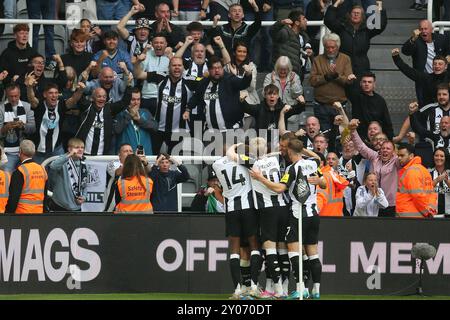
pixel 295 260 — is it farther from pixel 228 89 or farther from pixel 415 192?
pixel 228 89

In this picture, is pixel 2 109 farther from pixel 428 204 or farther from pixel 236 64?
pixel 428 204

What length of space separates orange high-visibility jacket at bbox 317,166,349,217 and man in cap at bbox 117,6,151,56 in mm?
4725

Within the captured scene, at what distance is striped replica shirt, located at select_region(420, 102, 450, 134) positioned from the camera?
24.2m

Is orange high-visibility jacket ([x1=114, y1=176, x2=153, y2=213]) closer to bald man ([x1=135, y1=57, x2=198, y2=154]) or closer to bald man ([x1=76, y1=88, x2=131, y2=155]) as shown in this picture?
bald man ([x1=76, y1=88, x2=131, y2=155])

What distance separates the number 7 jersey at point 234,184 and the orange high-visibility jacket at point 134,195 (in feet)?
5.63

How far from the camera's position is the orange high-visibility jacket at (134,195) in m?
21.6

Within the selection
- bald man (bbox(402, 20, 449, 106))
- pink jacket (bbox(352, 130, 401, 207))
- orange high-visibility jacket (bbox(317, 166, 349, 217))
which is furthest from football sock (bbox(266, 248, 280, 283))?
bald man (bbox(402, 20, 449, 106))

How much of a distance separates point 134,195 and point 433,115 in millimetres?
5516

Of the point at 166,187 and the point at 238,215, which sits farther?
the point at 166,187

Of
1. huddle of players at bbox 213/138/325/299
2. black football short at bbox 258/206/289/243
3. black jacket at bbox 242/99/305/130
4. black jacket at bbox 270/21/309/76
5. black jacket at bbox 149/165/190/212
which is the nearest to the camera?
huddle of players at bbox 213/138/325/299

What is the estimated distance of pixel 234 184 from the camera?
66.6ft

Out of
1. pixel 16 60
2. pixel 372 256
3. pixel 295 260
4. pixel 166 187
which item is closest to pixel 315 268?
pixel 295 260

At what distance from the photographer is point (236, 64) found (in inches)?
969

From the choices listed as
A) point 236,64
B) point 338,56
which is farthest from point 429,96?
point 236,64
